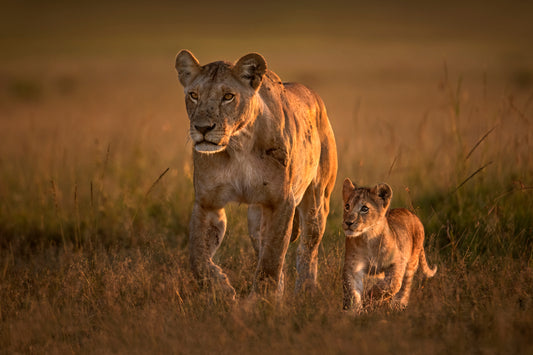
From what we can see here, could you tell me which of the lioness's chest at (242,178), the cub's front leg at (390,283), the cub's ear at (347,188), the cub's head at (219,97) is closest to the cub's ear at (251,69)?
the cub's head at (219,97)

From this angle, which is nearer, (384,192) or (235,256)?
(384,192)

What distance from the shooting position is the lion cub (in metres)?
5.20

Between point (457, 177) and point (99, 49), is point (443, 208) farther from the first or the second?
point (99, 49)

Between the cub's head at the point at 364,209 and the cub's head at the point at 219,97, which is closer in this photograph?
the cub's head at the point at 219,97

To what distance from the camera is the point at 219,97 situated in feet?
16.4

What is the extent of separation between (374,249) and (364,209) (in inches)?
13.5

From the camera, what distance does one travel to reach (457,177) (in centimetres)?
745

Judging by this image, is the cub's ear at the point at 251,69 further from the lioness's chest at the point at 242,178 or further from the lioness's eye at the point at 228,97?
the lioness's chest at the point at 242,178

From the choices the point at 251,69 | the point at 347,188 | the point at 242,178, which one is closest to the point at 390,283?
the point at 347,188

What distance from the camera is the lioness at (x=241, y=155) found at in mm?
4984

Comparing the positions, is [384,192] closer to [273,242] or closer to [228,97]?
[273,242]

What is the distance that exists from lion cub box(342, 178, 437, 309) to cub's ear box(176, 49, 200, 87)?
1621mm

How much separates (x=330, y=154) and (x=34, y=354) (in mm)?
3450

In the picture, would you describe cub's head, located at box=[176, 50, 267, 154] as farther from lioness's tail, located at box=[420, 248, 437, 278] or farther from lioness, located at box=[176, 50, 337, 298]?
lioness's tail, located at box=[420, 248, 437, 278]
